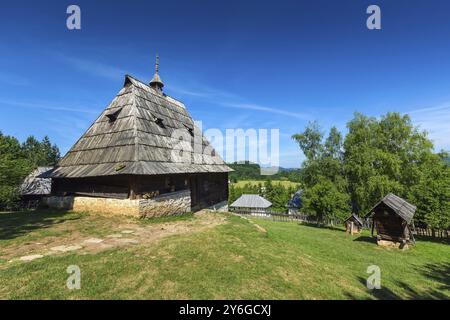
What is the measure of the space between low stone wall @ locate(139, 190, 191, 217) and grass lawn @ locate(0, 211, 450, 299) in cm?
90

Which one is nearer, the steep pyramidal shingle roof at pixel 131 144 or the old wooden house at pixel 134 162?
the old wooden house at pixel 134 162

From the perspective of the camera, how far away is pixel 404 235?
1497cm

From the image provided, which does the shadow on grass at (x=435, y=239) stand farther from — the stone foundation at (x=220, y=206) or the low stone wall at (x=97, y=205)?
the low stone wall at (x=97, y=205)

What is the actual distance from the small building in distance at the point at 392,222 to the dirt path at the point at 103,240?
1166cm

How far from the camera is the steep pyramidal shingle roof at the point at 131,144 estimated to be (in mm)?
12625

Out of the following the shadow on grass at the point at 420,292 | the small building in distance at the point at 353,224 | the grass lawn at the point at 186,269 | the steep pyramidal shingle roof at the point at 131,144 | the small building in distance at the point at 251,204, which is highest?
the steep pyramidal shingle roof at the point at 131,144

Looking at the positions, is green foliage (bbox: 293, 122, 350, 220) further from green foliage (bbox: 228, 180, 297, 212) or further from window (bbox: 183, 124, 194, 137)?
green foliage (bbox: 228, 180, 297, 212)

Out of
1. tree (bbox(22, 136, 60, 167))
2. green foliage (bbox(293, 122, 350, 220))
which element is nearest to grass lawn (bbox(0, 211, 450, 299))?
green foliage (bbox(293, 122, 350, 220))

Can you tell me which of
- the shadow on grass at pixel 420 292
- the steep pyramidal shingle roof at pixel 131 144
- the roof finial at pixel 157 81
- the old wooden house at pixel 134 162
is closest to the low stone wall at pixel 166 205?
the old wooden house at pixel 134 162

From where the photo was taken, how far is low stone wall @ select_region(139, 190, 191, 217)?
11961mm

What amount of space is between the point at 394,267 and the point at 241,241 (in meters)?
7.23

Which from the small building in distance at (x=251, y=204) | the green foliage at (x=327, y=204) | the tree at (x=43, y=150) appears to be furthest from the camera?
the tree at (x=43, y=150)

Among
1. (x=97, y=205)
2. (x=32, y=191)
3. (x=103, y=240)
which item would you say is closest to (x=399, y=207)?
(x=103, y=240)
